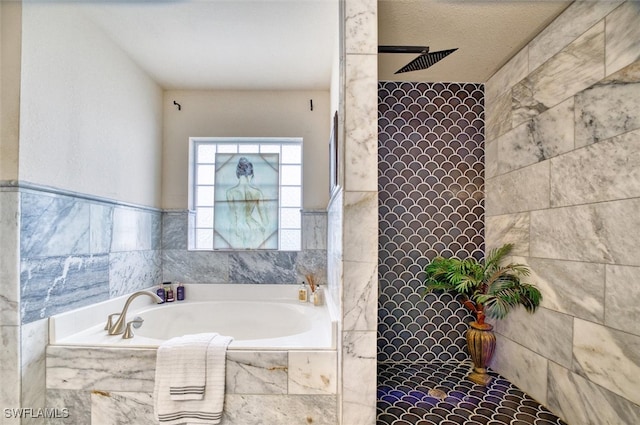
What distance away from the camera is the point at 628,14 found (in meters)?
1.37

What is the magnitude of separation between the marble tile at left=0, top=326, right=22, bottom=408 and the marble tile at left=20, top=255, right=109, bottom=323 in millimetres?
75

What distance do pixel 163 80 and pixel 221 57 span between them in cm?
72

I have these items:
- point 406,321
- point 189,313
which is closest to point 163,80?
point 189,313

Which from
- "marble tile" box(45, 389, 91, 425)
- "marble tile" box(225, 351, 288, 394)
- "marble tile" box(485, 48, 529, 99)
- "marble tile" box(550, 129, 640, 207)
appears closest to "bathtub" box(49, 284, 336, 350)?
"marble tile" box(225, 351, 288, 394)

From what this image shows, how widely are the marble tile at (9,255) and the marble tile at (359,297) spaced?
1577mm

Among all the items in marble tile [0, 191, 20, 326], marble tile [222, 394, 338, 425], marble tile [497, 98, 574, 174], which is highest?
marble tile [497, 98, 574, 174]

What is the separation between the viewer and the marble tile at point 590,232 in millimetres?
1347

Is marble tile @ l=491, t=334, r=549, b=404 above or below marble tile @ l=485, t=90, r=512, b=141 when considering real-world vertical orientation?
below

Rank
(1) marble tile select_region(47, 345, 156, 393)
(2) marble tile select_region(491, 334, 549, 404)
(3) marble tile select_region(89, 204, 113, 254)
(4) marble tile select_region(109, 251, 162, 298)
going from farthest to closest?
(4) marble tile select_region(109, 251, 162, 298) → (3) marble tile select_region(89, 204, 113, 254) → (2) marble tile select_region(491, 334, 549, 404) → (1) marble tile select_region(47, 345, 156, 393)

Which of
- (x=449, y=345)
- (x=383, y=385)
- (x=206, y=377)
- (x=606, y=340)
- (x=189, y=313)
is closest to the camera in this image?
(x=606, y=340)

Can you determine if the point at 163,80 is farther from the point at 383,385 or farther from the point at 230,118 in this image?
the point at 383,385

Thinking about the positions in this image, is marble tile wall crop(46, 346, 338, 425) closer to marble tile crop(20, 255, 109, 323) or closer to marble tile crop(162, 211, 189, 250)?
marble tile crop(20, 255, 109, 323)

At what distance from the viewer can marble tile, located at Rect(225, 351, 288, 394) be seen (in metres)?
1.66

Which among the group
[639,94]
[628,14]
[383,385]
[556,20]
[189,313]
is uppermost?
[556,20]
